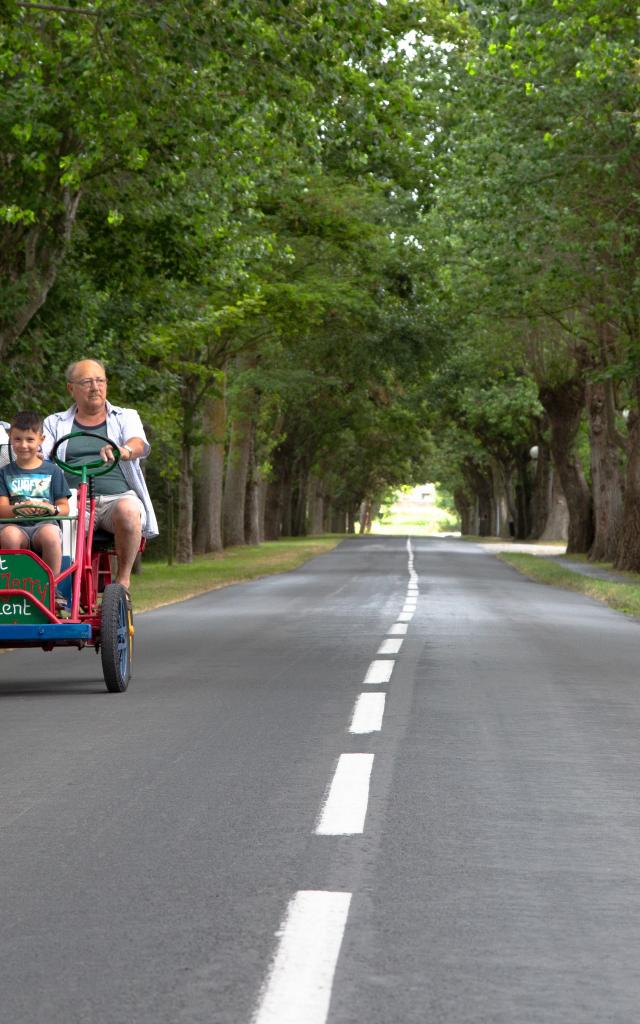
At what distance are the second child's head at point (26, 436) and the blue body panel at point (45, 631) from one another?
3.81 feet

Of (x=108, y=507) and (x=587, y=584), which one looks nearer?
(x=108, y=507)

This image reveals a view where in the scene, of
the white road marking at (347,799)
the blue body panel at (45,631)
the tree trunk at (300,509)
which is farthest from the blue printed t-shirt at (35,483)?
the tree trunk at (300,509)

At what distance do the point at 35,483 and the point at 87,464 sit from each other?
400 millimetres

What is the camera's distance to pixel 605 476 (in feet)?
143

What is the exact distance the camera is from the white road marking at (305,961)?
3762mm

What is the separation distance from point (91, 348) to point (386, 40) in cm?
761

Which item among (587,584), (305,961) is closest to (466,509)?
(587,584)

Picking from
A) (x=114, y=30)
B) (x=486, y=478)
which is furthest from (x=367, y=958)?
(x=486, y=478)

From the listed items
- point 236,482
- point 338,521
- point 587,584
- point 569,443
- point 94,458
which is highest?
point 569,443

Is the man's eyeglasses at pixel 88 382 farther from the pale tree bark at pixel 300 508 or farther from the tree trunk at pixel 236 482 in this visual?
the pale tree bark at pixel 300 508

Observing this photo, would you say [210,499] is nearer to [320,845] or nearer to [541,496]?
[541,496]

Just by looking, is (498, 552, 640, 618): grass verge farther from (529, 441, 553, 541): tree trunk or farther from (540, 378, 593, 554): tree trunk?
(529, 441, 553, 541): tree trunk

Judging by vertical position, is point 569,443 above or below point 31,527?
above

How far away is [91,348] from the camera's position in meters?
21.6
